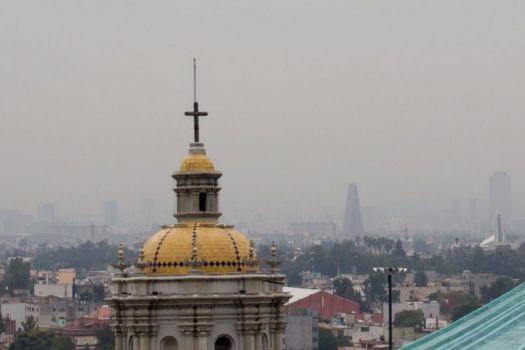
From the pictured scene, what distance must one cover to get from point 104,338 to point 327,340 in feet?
36.7

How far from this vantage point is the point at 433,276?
173 m

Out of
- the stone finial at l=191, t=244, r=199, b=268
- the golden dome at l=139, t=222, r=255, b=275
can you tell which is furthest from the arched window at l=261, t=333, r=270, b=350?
the stone finial at l=191, t=244, r=199, b=268

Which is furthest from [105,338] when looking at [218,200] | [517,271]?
[218,200]

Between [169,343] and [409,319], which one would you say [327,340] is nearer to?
[409,319]

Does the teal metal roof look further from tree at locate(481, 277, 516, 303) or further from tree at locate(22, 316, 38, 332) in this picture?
tree at locate(481, 277, 516, 303)

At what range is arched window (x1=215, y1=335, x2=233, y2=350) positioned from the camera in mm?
25234

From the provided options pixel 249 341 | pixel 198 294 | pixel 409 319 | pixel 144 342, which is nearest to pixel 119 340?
pixel 144 342

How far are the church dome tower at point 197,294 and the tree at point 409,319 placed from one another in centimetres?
8450

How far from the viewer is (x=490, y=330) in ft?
66.5

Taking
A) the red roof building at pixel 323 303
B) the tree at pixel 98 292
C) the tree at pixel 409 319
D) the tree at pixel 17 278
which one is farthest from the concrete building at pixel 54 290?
the tree at pixel 409 319

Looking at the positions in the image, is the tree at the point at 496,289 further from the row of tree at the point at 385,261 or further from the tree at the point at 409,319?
the row of tree at the point at 385,261

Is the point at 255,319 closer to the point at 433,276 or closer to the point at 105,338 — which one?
the point at 105,338

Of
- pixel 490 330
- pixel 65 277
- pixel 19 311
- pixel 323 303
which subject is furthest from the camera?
pixel 65 277

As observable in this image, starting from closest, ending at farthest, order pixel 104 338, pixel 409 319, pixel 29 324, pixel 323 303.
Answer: pixel 104 338 < pixel 409 319 < pixel 29 324 < pixel 323 303
